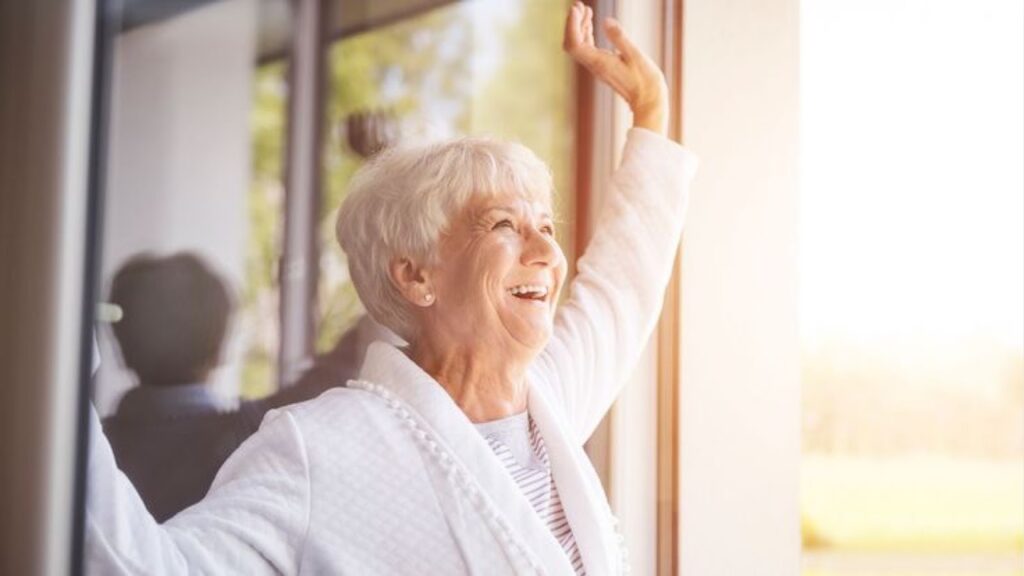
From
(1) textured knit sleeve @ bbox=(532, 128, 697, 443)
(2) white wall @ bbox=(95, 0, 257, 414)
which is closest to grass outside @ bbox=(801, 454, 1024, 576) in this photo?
(1) textured knit sleeve @ bbox=(532, 128, 697, 443)

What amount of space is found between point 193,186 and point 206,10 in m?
0.20

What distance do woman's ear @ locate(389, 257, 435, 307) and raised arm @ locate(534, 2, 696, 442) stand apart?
0.22 metres

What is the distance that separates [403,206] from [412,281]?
0.33 ft

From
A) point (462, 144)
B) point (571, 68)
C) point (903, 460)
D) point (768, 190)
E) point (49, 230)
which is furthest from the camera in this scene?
point (903, 460)

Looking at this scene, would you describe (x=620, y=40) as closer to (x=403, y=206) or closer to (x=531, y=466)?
(x=403, y=206)

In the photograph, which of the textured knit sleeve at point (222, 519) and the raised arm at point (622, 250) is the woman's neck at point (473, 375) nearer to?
the raised arm at point (622, 250)

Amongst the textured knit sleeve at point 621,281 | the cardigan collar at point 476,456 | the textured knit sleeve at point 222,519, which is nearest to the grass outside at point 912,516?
the textured knit sleeve at point 621,281

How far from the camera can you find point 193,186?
1178 millimetres

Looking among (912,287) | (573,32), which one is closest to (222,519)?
(573,32)

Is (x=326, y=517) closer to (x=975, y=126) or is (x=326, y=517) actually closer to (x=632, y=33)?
(x=632, y=33)

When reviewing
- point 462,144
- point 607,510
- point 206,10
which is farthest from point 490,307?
point 206,10

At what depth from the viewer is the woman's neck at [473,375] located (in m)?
1.38

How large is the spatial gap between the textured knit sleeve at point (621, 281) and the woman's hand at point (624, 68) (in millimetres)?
40

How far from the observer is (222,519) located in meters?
1.15
